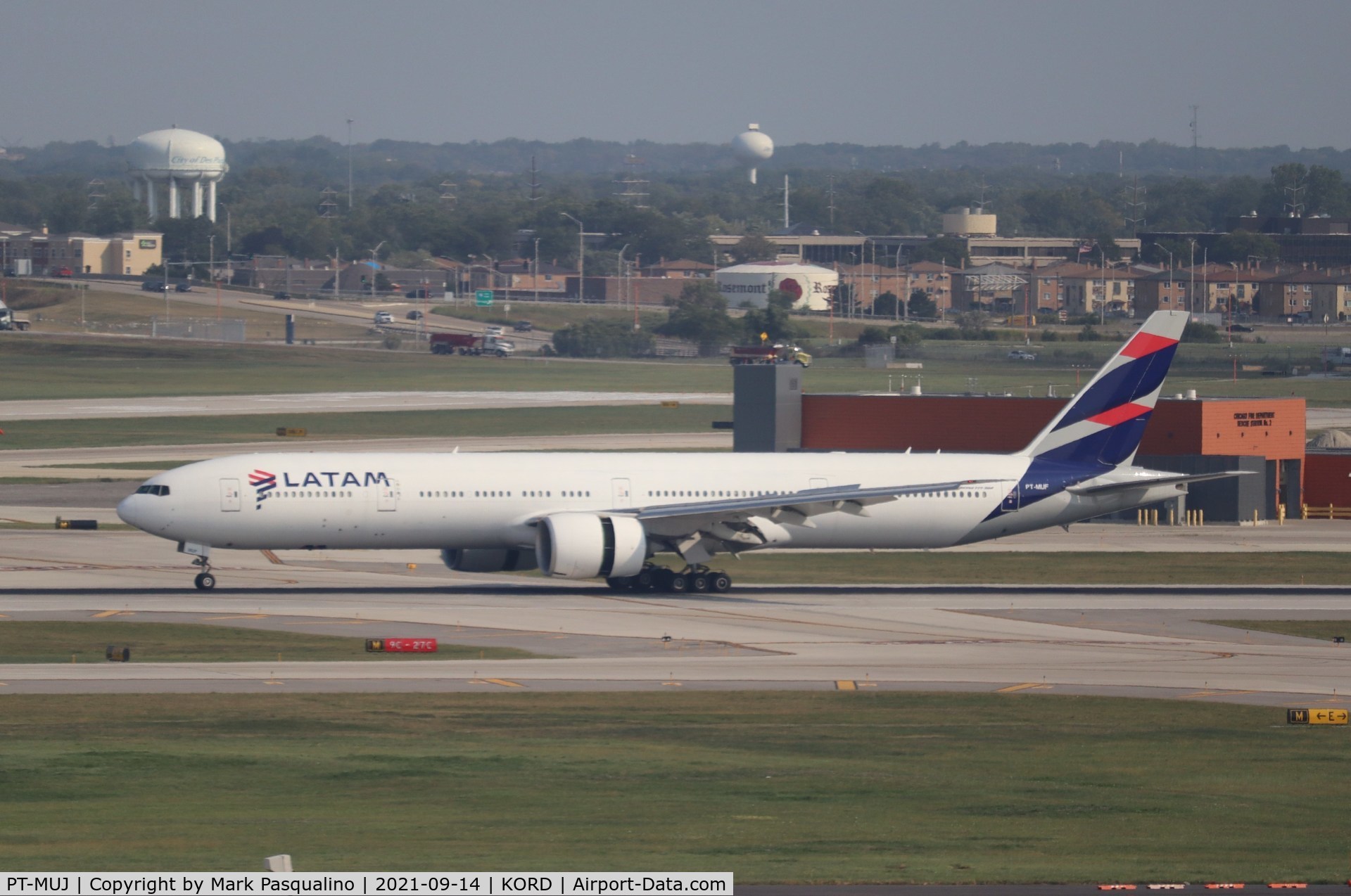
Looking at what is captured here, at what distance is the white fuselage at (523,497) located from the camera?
53.6m

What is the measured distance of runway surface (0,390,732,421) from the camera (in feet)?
422

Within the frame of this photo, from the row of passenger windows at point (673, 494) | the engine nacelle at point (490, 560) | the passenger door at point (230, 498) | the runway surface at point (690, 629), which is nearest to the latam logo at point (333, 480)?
the row of passenger windows at point (673, 494)

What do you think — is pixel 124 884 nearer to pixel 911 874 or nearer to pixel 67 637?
pixel 911 874

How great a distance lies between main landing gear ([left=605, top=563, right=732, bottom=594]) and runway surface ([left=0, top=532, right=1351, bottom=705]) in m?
0.77

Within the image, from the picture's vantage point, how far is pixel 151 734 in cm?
3325

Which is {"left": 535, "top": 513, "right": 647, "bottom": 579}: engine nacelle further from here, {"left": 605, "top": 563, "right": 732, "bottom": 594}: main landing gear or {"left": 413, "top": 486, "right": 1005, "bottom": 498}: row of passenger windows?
{"left": 605, "top": 563, "right": 732, "bottom": 594}: main landing gear

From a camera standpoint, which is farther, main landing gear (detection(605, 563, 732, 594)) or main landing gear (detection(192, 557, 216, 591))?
main landing gear (detection(605, 563, 732, 594))

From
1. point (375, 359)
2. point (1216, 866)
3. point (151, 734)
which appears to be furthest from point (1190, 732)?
point (375, 359)

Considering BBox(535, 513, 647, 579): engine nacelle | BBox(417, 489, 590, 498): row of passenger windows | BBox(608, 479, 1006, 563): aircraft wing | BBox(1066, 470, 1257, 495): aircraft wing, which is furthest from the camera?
BBox(1066, 470, 1257, 495): aircraft wing

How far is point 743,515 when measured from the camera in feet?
183

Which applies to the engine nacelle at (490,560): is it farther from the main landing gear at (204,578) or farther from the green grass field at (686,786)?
the green grass field at (686,786)

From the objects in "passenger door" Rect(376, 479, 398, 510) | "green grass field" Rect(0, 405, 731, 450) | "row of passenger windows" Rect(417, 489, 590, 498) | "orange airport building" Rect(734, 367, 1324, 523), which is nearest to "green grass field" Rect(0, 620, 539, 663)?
"passenger door" Rect(376, 479, 398, 510)

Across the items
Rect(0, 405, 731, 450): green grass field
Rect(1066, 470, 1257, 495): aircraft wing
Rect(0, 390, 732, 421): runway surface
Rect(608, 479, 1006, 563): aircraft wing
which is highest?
Rect(1066, 470, 1257, 495): aircraft wing

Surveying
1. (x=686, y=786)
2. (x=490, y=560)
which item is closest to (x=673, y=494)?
(x=490, y=560)
